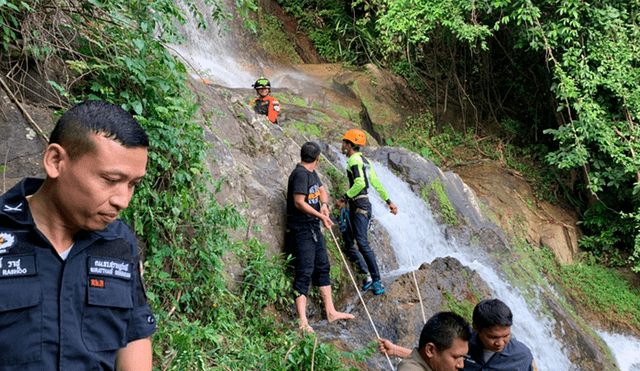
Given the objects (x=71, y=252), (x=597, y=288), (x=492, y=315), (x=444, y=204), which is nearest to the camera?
(x=71, y=252)

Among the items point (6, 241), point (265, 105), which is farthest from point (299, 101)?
point (6, 241)

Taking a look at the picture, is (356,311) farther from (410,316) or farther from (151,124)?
(151,124)

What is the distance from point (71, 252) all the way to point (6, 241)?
170 mm

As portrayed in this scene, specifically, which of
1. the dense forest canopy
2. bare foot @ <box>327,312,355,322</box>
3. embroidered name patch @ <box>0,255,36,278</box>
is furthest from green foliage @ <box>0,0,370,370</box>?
the dense forest canopy

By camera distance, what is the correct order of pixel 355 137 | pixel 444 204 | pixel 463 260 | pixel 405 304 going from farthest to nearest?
1. pixel 444 204
2. pixel 463 260
3. pixel 355 137
4. pixel 405 304

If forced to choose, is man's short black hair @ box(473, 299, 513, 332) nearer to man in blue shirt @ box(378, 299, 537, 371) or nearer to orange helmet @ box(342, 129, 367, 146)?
man in blue shirt @ box(378, 299, 537, 371)

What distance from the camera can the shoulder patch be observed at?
1477 mm

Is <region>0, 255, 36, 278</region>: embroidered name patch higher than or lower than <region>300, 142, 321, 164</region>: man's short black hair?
lower

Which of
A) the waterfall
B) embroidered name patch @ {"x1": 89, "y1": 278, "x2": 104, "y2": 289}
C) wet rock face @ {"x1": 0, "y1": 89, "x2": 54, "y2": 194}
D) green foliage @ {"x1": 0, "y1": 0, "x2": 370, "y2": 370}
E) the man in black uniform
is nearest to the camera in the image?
the man in black uniform

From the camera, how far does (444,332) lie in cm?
305

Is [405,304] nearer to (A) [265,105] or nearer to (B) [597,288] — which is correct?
(A) [265,105]

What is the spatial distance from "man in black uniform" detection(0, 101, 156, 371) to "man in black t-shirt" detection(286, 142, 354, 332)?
4.17m

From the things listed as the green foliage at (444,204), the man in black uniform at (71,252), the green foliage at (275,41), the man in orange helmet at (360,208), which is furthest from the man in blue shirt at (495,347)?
the green foliage at (275,41)

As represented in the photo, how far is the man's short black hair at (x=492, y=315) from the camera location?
330 cm
